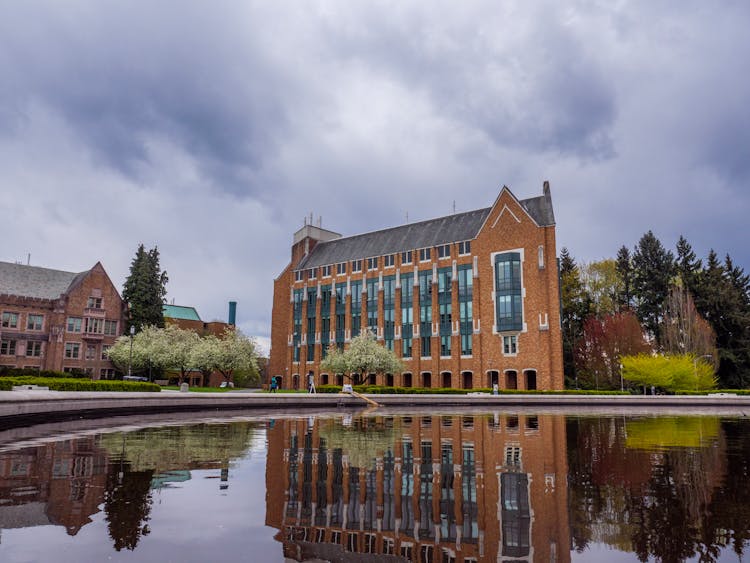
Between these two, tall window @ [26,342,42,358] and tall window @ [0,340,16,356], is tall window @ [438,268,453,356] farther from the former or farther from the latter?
tall window @ [0,340,16,356]

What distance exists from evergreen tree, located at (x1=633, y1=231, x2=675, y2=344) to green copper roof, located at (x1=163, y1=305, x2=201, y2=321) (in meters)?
67.5

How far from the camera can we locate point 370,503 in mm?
6484

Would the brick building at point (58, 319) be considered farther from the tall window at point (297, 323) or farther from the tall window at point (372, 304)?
the tall window at point (372, 304)

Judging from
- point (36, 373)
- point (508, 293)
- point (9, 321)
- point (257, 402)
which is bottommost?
point (257, 402)

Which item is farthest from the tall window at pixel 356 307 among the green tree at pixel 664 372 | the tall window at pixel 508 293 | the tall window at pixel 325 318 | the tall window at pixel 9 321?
the tall window at pixel 9 321

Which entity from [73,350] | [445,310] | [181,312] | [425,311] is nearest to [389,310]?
[425,311]

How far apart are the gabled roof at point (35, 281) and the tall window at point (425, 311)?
4081 cm

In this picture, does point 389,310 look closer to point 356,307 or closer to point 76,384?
point 356,307

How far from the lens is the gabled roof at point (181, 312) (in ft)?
295

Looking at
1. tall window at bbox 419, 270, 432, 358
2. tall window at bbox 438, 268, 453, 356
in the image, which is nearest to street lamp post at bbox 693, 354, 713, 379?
tall window at bbox 438, 268, 453, 356

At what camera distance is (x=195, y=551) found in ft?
15.4

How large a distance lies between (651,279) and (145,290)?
213 ft

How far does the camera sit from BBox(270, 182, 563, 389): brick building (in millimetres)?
59156

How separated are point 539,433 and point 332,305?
62675 millimetres
